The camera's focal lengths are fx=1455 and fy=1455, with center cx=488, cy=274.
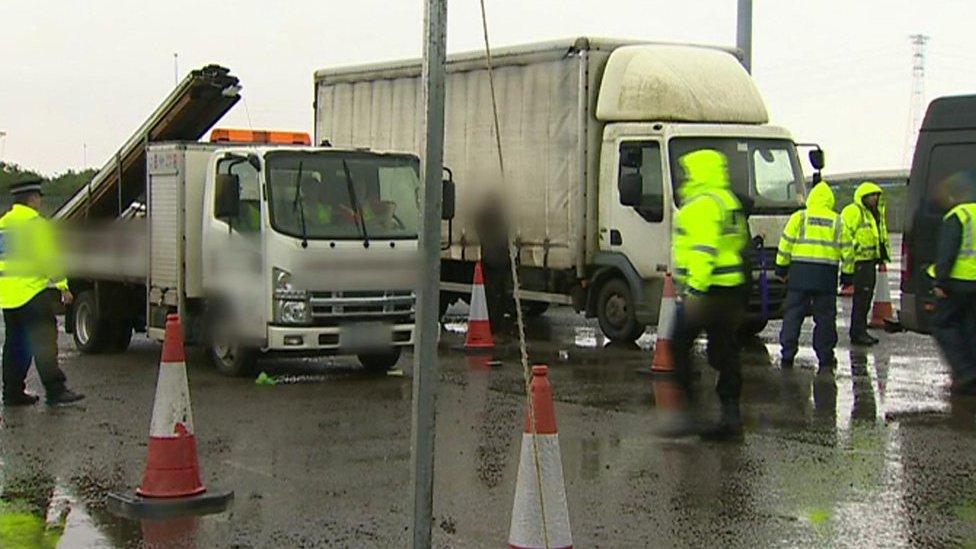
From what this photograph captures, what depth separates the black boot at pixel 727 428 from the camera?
986 centimetres

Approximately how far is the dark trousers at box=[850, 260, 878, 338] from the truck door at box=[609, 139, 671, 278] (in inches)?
83.0

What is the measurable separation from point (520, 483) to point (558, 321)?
45.7 ft

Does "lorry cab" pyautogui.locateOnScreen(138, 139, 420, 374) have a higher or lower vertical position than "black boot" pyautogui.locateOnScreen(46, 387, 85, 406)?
higher

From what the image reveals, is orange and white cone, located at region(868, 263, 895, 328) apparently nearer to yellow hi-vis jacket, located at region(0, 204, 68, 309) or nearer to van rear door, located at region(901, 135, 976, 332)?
van rear door, located at region(901, 135, 976, 332)

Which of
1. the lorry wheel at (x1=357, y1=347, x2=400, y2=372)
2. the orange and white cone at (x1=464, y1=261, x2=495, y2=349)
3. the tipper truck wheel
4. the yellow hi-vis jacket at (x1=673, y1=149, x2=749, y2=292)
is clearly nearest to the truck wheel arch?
the orange and white cone at (x1=464, y1=261, x2=495, y2=349)

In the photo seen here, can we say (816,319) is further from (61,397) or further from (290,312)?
(61,397)

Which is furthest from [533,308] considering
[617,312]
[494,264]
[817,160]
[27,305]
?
[27,305]

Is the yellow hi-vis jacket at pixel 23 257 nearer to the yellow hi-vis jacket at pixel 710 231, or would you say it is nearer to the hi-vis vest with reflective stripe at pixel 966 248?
the yellow hi-vis jacket at pixel 710 231

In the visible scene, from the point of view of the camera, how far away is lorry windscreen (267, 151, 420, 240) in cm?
1288

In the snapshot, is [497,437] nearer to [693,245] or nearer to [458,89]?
[693,245]

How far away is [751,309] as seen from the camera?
15.8 meters

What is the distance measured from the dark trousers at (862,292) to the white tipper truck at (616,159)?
0.87m

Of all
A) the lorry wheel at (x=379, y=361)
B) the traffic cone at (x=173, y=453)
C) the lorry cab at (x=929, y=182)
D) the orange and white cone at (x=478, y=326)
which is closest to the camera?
the traffic cone at (x=173, y=453)

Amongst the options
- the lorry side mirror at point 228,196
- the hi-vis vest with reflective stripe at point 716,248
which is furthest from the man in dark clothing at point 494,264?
the hi-vis vest with reflective stripe at point 716,248
